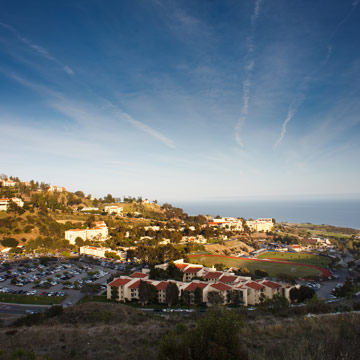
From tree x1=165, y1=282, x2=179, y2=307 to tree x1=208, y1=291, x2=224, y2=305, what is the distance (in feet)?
9.53

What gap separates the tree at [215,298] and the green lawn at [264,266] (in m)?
14.7

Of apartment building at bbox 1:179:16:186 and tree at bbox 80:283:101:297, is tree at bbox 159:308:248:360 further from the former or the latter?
apartment building at bbox 1:179:16:186

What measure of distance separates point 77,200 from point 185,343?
79.6 m

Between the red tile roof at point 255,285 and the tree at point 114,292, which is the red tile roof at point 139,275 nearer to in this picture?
the tree at point 114,292

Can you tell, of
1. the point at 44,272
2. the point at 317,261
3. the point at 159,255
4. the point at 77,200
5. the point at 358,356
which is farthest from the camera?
the point at 77,200

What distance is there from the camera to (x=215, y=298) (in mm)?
21703

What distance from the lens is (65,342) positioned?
1098 cm

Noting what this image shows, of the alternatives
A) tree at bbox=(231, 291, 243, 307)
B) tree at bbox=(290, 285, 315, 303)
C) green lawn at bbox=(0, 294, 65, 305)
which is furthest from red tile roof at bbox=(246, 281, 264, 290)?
green lawn at bbox=(0, 294, 65, 305)

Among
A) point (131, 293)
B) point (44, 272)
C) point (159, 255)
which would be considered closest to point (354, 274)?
point (159, 255)

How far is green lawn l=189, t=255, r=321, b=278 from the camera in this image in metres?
34.8

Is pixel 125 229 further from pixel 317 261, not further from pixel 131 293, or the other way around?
pixel 317 261

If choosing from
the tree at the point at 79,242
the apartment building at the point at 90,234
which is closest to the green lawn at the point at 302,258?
the apartment building at the point at 90,234

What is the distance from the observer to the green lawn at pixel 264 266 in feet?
114

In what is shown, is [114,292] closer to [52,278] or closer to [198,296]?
[198,296]
